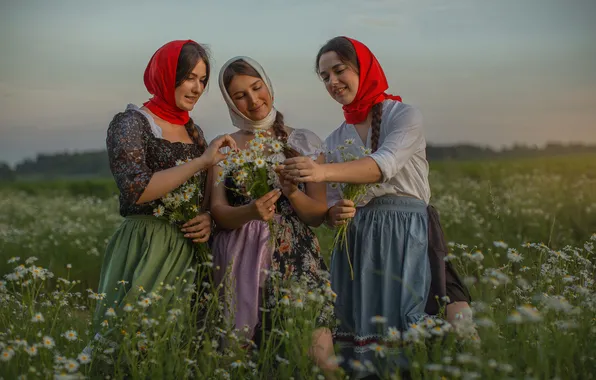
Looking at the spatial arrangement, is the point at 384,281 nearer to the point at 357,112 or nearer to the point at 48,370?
the point at 357,112

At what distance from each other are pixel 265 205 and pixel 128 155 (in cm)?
86

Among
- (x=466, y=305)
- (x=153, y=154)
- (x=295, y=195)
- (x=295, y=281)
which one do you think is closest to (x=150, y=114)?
(x=153, y=154)

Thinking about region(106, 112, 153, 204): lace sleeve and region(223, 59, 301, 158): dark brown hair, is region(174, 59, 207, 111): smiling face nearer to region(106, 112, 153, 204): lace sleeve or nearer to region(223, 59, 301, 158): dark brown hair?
region(223, 59, 301, 158): dark brown hair

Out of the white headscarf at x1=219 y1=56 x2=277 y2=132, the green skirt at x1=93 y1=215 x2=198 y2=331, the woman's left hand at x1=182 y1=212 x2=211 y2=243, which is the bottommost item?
the green skirt at x1=93 y1=215 x2=198 y2=331

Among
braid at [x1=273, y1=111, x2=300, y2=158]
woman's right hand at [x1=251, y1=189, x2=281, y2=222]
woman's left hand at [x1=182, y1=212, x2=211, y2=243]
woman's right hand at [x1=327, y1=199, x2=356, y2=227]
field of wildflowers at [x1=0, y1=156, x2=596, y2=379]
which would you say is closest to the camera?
field of wildflowers at [x1=0, y1=156, x2=596, y2=379]

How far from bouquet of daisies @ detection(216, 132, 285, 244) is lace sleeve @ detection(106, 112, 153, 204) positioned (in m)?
0.47

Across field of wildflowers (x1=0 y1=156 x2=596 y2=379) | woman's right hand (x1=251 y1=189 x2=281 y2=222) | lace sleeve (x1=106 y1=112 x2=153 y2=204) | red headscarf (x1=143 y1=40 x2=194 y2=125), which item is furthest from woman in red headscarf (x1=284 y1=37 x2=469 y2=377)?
lace sleeve (x1=106 y1=112 x2=153 y2=204)

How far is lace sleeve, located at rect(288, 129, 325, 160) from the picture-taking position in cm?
441

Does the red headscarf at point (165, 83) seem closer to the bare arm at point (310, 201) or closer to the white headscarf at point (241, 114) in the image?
the white headscarf at point (241, 114)

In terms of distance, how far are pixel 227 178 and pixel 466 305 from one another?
1.68 metres

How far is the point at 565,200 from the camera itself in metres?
9.38

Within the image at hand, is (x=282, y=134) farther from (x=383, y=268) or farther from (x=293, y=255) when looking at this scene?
(x=383, y=268)

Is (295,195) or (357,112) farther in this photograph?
(357,112)

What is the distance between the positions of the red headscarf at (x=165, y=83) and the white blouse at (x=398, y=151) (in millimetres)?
1008
